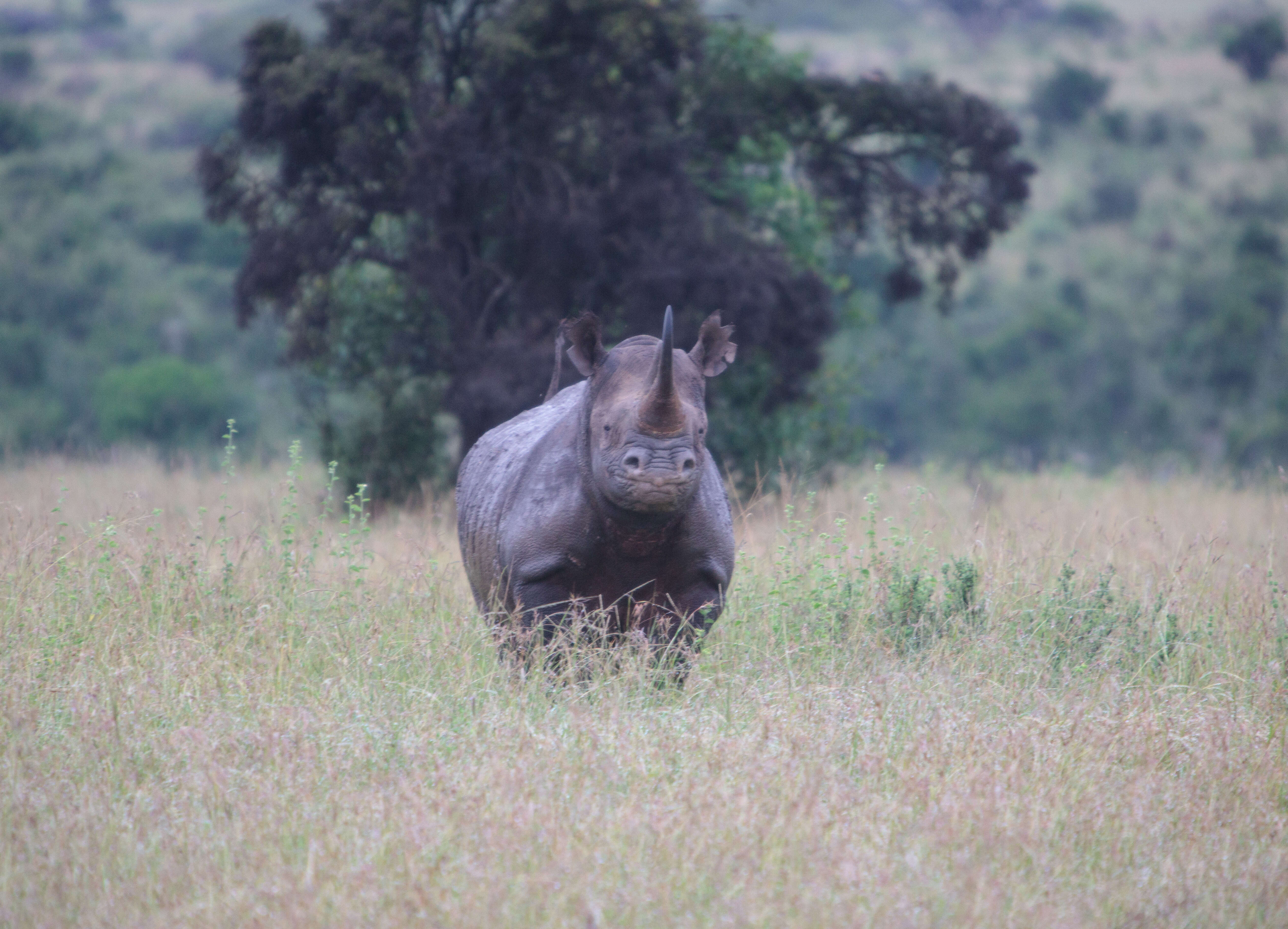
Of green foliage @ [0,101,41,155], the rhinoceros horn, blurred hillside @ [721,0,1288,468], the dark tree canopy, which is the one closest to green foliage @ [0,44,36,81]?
green foliage @ [0,101,41,155]

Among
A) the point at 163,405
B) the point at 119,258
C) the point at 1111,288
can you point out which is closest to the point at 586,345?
the point at 163,405

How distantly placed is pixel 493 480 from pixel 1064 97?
141ft

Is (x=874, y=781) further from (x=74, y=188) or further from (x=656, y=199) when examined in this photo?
(x=74, y=188)

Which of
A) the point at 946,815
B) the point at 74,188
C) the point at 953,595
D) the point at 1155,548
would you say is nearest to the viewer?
the point at 946,815

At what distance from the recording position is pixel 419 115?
12203 mm

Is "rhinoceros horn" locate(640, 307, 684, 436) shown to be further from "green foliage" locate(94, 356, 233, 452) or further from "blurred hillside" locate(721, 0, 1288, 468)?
"green foliage" locate(94, 356, 233, 452)

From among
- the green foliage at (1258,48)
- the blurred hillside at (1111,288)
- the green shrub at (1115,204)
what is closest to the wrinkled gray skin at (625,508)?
the blurred hillside at (1111,288)

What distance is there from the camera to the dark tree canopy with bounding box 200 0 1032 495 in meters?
12.2

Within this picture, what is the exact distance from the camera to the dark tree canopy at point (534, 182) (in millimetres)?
12234

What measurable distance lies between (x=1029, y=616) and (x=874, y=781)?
8.07 ft

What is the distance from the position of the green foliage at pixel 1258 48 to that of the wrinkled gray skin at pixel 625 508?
48634 millimetres

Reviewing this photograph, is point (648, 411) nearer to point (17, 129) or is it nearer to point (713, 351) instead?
point (713, 351)

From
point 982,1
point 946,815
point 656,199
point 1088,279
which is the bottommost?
point 1088,279

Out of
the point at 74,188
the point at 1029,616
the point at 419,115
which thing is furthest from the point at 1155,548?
the point at 74,188
